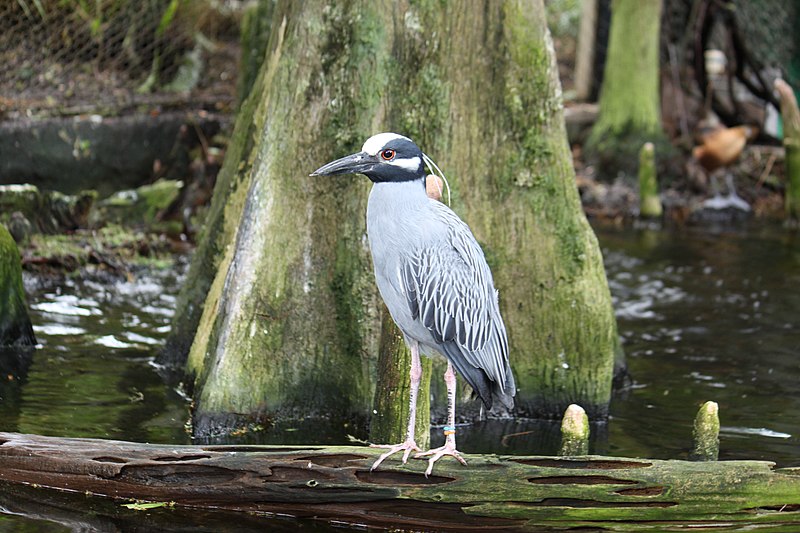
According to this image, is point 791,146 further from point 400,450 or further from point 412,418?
point 400,450

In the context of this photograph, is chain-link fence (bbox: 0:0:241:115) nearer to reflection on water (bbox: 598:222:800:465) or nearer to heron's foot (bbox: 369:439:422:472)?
reflection on water (bbox: 598:222:800:465)

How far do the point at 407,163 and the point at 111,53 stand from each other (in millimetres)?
9497

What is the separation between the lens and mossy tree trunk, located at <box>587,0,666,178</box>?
1867cm

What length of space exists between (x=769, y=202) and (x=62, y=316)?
40.2ft

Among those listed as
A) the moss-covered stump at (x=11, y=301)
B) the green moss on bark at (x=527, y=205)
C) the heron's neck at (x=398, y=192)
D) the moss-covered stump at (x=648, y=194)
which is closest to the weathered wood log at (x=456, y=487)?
the heron's neck at (x=398, y=192)

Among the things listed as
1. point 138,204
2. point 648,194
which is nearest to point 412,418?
point 138,204

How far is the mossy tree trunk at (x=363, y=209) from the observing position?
739cm

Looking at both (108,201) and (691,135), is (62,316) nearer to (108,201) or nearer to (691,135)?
(108,201)

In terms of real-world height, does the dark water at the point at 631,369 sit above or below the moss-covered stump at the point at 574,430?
below

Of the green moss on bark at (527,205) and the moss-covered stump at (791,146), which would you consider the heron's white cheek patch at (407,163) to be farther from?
the moss-covered stump at (791,146)

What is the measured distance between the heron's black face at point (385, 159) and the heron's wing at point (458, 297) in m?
0.33

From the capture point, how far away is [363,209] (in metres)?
7.56

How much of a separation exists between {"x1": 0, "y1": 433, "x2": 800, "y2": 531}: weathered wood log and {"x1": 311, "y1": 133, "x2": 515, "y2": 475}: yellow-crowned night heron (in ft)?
0.56

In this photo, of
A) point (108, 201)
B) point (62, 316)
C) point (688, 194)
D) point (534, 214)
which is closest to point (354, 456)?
point (534, 214)
